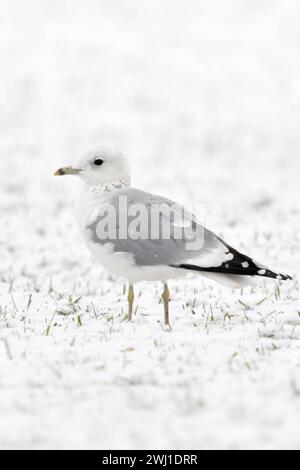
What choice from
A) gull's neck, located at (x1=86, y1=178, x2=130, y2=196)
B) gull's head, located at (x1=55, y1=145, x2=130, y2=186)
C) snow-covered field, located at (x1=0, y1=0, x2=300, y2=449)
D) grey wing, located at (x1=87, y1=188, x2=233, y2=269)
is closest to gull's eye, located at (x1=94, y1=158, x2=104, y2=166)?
gull's head, located at (x1=55, y1=145, x2=130, y2=186)

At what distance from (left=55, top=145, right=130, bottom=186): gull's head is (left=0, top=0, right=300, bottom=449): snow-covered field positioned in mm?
1301

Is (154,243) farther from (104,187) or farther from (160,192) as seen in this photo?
(160,192)

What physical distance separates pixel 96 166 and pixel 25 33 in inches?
747

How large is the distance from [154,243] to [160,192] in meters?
9.41

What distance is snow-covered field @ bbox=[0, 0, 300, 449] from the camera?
3732 millimetres

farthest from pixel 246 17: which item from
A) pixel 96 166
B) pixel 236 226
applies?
pixel 96 166

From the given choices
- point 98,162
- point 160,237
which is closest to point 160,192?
point 98,162

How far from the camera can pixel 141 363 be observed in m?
4.45

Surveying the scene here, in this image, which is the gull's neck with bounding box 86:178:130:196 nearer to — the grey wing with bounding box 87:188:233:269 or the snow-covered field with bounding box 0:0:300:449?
the grey wing with bounding box 87:188:233:269

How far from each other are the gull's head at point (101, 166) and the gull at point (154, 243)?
0.66 feet

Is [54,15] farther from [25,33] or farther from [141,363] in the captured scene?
[141,363]

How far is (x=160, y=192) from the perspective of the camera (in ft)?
48.1

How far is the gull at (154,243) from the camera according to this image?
512 centimetres

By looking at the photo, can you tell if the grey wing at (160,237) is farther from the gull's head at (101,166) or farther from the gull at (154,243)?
the gull's head at (101,166)
